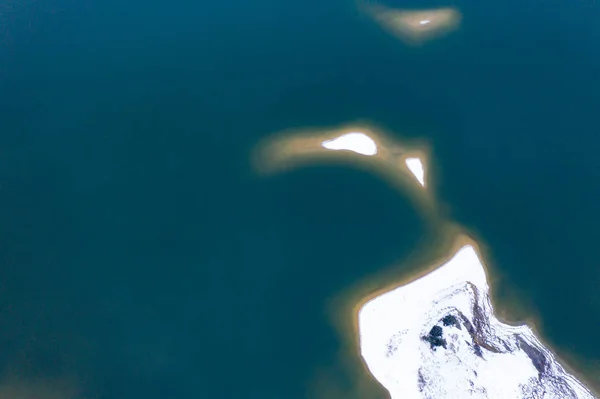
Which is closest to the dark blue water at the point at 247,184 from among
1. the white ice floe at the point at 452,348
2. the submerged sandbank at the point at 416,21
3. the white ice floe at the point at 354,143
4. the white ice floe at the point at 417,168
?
the submerged sandbank at the point at 416,21

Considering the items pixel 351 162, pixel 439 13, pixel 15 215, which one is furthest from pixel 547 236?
pixel 15 215

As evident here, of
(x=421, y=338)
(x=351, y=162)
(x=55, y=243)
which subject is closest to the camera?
(x=421, y=338)

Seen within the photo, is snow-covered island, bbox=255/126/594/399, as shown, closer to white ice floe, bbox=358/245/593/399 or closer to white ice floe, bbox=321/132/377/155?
white ice floe, bbox=358/245/593/399

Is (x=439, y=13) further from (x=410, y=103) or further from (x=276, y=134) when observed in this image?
(x=276, y=134)

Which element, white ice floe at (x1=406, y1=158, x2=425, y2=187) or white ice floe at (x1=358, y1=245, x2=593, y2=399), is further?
white ice floe at (x1=406, y1=158, x2=425, y2=187)

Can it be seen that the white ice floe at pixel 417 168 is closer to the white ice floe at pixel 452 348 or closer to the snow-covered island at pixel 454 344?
the snow-covered island at pixel 454 344

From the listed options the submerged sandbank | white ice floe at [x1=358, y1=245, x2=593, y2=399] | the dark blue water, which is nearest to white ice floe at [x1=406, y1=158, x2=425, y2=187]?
the dark blue water
